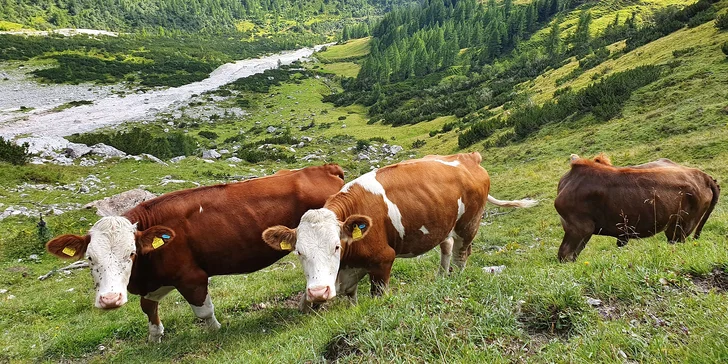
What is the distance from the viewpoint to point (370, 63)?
252 feet

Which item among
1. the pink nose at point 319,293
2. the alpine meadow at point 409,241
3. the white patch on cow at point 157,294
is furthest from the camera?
the white patch on cow at point 157,294

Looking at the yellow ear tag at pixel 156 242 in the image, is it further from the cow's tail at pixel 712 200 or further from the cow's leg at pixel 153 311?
the cow's tail at pixel 712 200

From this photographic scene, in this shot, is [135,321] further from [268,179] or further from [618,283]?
[618,283]

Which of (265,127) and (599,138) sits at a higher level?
(599,138)

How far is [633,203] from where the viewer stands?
639 cm

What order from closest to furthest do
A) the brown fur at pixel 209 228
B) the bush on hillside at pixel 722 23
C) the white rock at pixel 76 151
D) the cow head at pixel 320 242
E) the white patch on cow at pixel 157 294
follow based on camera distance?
the cow head at pixel 320 242
the brown fur at pixel 209 228
the white patch on cow at pixel 157 294
the white rock at pixel 76 151
the bush on hillside at pixel 722 23

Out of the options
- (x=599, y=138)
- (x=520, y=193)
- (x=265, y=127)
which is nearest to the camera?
(x=520, y=193)

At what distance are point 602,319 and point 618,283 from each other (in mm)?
535

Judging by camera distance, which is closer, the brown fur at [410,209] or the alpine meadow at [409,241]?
the alpine meadow at [409,241]

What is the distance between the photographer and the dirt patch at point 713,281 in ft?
11.3

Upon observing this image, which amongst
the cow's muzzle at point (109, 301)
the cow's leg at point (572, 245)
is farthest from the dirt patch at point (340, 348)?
the cow's leg at point (572, 245)

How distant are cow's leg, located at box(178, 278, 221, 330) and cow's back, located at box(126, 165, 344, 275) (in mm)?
327

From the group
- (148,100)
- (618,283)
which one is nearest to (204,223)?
(618,283)

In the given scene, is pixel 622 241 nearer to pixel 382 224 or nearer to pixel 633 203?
pixel 633 203
